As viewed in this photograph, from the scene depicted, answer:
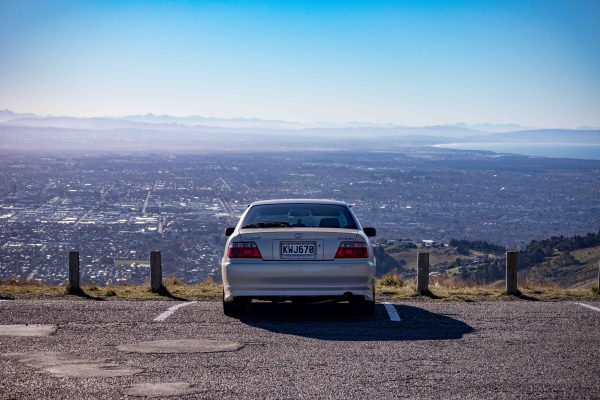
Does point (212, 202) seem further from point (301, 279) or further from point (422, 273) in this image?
point (301, 279)

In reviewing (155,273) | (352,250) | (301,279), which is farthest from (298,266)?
(155,273)

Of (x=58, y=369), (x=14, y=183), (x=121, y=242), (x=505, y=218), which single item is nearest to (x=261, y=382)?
(x=58, y=369)

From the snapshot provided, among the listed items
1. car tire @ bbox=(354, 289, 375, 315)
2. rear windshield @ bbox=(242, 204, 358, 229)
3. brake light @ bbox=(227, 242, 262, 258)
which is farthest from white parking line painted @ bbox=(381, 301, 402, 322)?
brake light @ bbox=(227, 242, 262, 258)

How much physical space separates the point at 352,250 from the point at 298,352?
2.41 meters

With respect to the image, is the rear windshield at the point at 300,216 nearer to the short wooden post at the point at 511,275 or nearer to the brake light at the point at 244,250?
the brake light at the point at 244,250

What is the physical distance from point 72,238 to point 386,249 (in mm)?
16928

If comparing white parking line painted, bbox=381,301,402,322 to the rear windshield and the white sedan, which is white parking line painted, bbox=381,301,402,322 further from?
the rear windshield

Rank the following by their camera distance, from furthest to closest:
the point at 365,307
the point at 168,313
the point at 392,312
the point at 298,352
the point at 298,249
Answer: the point at 392,312 → the point at 168,313 → the point at 365,307 → the point at 298,249 → the point at 298,352

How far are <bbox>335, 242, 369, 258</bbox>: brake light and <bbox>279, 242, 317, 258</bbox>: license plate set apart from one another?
0.31 meters

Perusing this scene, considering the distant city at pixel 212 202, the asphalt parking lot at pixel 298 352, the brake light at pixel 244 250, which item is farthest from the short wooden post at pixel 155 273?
the distant city at pixel 212 202

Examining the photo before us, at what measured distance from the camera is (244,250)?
1057 cm

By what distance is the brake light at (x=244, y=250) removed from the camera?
1052cm

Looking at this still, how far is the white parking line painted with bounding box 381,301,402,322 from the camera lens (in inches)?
426

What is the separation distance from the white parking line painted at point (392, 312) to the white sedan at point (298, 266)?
1.16 ft
